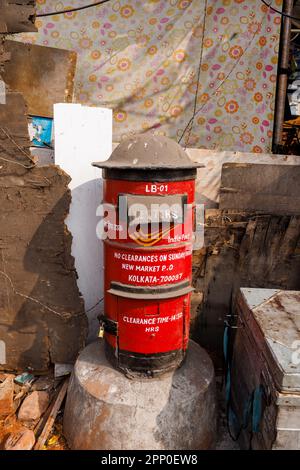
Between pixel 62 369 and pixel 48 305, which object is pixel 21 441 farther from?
pixel 48 305

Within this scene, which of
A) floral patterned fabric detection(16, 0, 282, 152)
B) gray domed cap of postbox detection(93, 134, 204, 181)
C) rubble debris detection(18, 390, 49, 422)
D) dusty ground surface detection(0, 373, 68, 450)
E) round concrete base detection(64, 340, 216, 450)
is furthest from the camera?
floral patterned fabric detection(16, 0, 282, 152)

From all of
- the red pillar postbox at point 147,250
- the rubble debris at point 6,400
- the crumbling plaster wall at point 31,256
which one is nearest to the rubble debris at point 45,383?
the crumbling plaster wall at point 31,256

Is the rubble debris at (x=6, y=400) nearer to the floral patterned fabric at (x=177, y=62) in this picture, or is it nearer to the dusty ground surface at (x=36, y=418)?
the dusty ground surface at (x=36, y=418)

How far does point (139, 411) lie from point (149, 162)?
213 centimetres

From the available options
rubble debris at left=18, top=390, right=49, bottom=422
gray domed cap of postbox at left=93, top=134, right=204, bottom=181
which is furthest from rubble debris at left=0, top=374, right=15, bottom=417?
gray domed cap of postbox at left=93, top=134, right=204, bottom=181

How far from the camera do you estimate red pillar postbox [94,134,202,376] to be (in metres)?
3.05

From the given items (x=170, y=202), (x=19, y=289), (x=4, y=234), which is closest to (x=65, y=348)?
(x=19, y=289)

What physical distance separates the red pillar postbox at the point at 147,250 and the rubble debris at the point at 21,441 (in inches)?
42.4

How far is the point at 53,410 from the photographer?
3.83 meters

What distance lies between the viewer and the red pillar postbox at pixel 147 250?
3.05 meters

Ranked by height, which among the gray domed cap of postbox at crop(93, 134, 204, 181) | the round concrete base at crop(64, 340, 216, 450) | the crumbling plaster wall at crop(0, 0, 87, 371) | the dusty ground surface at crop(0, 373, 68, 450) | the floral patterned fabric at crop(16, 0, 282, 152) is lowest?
the dusty ground surface at crop(0, 373, 68, 450)

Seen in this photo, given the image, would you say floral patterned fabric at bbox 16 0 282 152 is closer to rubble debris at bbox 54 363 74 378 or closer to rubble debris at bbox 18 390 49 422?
rubble debris at bbox 54 363 74 378

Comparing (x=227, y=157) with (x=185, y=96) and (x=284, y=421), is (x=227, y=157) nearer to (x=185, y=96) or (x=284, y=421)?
(x=185, y=96)

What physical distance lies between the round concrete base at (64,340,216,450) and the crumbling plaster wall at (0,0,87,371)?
0.77 meters
